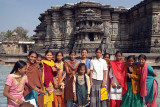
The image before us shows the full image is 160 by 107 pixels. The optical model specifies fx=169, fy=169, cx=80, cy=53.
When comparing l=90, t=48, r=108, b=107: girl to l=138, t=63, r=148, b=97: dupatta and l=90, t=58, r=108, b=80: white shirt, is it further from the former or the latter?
l=138, t=63, r=148, b=97: dupatta

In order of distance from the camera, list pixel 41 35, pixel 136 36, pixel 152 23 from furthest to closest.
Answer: pixel 41 35 < pixel 136 36 < pixel 152 23

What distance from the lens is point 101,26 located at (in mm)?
22344

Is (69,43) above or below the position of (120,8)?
below

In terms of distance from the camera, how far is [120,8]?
24984 millimetres

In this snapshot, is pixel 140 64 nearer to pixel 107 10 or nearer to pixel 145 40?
pixel 145 40

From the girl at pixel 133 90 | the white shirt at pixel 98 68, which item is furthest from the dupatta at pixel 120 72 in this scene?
the white shirt at pixel 98 68

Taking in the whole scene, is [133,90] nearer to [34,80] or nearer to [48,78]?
[48,78]

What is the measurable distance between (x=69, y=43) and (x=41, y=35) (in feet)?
25.8

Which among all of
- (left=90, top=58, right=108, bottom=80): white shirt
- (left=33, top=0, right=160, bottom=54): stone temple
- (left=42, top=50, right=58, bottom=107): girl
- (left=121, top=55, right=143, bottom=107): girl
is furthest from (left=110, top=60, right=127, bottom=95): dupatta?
(left=33, top=0, right=160, bottom=54): stone temple

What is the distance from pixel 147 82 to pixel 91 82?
143 centimetres

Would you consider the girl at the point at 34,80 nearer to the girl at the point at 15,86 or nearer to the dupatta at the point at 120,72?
the girl at the point at 15,86

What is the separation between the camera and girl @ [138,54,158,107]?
418 centimetres

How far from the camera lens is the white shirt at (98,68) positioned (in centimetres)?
446

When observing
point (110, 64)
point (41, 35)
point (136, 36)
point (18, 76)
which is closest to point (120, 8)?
point (136, 36)
